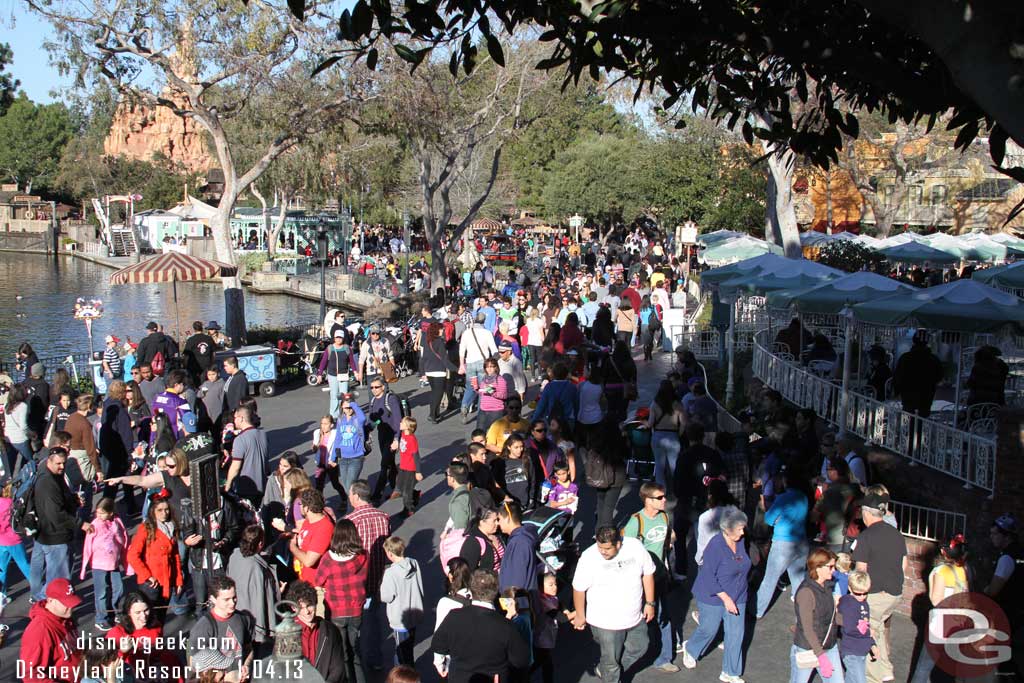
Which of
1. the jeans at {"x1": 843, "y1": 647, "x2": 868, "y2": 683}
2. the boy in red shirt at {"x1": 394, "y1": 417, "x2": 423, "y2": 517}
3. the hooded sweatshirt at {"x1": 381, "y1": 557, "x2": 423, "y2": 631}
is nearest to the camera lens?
the jeans at {"x1": 843, "y1": 647, "x2": 868, "y2": 683}

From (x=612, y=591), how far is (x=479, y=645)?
137cm

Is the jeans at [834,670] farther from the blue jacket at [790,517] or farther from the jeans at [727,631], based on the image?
the blue jacket at [790,517]

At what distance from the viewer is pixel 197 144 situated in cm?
11675

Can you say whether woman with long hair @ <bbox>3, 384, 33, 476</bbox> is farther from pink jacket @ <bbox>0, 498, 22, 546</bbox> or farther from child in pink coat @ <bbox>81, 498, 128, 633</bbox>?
child in pink coat @ <bbox>81, 498, 128, 633</bbox>

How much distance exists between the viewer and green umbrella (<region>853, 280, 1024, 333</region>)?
10.3 meters

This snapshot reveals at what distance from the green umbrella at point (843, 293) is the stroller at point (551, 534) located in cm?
598

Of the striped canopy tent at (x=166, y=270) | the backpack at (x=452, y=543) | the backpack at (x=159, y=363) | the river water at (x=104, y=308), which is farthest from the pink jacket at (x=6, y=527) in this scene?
the river water at (x=104, y=308)

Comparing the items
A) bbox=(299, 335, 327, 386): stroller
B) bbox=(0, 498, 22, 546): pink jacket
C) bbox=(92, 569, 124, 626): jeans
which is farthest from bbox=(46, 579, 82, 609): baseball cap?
bbox=(299, 335, 327, 386): stroller

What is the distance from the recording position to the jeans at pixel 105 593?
26.4 ft

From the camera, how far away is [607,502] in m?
9.56

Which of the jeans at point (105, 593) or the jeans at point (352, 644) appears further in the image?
the jeans at point (105, 593)

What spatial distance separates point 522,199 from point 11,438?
52.2 meters

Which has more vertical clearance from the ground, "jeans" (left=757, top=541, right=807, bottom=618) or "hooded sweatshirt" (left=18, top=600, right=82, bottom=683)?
"hooded sweatshirt" (left=18, top=600, right=82, bottom=683)

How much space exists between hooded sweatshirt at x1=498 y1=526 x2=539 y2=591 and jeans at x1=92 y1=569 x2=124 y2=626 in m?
3.32
